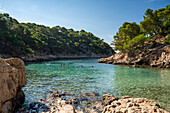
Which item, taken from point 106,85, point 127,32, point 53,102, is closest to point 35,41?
point 127,32

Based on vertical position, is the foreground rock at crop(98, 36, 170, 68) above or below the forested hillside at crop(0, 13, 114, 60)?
below

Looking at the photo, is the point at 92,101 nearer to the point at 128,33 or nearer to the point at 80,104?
the point at 80,104

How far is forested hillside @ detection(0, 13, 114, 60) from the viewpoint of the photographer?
2062 inches

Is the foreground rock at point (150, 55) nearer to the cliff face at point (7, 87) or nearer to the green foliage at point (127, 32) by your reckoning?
the green foliage at point (127, 32)

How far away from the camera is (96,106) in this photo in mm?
8375

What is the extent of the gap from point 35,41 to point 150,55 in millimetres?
68220

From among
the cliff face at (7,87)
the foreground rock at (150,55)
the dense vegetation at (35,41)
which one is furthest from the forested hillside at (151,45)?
the dense vegetation at (35,41)

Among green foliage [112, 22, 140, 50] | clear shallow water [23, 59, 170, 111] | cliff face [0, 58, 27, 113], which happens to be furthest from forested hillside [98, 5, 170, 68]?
cliff face [0, 58, 27, 113]

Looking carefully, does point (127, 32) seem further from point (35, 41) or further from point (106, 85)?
point (35, 41)

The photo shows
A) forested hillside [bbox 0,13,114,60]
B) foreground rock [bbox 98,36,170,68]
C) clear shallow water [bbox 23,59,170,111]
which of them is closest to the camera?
clear shallow water [bbox 23,59,170,111]

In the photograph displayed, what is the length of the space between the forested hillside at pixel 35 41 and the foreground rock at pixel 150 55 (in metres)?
47.7

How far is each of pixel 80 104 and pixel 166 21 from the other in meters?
51.1

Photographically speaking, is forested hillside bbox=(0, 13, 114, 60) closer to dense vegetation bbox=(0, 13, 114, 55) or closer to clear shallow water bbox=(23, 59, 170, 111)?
dense vegetation bbox=(0, 13, 114, 55)

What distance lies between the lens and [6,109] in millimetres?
6094
